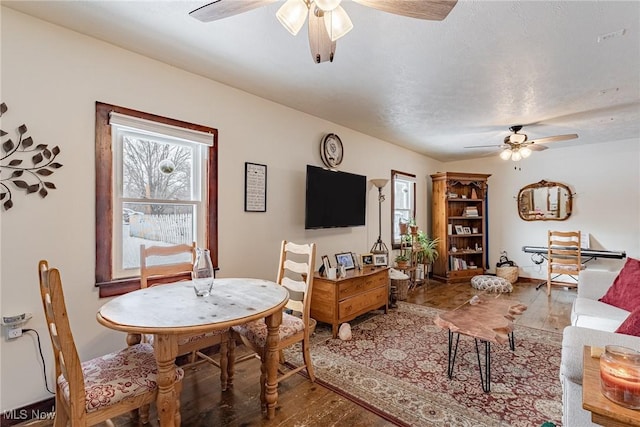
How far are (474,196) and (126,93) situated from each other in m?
5.92

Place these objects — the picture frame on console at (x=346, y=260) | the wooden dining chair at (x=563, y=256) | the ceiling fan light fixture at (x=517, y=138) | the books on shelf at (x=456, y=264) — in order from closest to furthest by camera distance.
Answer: the picture frame on console at (x=346, y=260), the ceiling fan light fixture at (x=517, y=138), the wooden dining chair at (x=563, y=256), the books on shelf at (x=456, y=264)

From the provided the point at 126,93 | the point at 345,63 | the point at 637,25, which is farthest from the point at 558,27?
the point at 126,93

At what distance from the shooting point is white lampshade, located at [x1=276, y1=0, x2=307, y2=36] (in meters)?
1.30

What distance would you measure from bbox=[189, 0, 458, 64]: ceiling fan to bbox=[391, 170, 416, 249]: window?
153 inches

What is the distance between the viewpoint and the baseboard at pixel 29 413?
1.77m

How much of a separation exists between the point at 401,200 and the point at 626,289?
3.35 meters

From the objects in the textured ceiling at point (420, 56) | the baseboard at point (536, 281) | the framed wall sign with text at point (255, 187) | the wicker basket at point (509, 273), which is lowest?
the baseboard at point (536, 281)

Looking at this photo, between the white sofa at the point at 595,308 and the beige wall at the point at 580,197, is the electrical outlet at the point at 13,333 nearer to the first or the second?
the white sofa at the point at 595,308

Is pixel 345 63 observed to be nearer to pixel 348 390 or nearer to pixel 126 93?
pixel 126 93

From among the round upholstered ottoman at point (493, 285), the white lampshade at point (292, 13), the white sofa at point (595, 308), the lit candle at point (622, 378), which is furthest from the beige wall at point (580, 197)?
the white lampshade at point (292, 13)

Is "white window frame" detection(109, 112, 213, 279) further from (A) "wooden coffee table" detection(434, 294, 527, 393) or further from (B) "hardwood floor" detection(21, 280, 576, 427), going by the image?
(A) "wooden coffee table" detection(434, 294, 527, 393)

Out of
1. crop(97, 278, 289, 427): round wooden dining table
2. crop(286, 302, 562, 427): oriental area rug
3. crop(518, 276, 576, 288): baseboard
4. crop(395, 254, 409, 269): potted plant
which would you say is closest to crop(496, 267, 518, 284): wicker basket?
crop(518, 276, 576, 288): baseboard

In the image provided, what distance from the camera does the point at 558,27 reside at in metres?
1.93

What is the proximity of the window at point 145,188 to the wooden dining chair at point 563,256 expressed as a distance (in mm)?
5031
